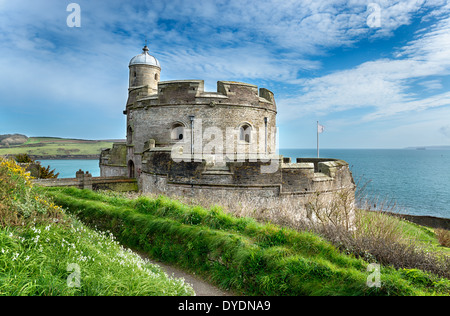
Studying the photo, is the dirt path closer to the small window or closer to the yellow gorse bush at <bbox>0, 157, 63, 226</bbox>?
the yellow gorse bush at <bbox>0, 157, 63, 226</bbox>

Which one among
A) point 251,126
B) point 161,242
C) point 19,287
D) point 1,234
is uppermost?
point 251,126

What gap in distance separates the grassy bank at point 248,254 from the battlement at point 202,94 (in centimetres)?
997

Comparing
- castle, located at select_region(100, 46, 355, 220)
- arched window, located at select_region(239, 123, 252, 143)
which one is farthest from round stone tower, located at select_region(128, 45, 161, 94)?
arched window, located at select_region(239, 123, 252, 143)

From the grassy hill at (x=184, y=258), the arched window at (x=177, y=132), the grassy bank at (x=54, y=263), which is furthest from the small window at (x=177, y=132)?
the grassy bank at (x=54, y=263)

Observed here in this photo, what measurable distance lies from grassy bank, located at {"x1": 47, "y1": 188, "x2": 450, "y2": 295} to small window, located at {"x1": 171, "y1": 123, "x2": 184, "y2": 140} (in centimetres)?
962

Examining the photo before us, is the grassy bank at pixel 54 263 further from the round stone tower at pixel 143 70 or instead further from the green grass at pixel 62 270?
the round stone tower at pixel 143 70

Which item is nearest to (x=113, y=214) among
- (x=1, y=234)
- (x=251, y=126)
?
(x=1, y=234)

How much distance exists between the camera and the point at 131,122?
19.8m

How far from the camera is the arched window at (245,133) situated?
17.6m

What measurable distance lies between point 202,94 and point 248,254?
43.6ft

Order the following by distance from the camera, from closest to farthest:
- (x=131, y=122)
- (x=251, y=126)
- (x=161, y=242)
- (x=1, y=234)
→ 1. (x=1, y=234)
2. (x=161, y=242)
3. (x=251, y=126)
4. (x=131, y=122)

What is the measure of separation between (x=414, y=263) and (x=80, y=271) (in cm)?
518

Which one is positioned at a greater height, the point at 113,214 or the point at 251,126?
the point at 251,126
